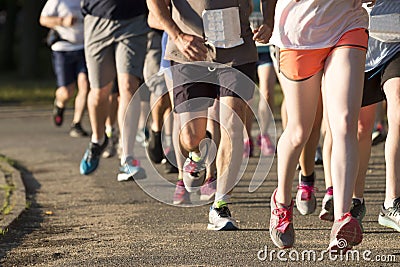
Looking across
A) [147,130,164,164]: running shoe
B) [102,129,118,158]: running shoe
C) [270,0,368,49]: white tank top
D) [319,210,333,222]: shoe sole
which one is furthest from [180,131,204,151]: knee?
[102,129,118,158]: running shoe

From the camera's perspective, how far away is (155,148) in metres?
10.9

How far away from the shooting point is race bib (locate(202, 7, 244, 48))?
24.7ft

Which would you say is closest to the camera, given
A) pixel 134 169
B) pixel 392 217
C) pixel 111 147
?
pixel 392 217

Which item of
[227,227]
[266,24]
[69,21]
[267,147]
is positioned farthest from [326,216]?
[69,21]

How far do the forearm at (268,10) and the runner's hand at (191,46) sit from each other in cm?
48

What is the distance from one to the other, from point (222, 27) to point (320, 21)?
1.38 metres

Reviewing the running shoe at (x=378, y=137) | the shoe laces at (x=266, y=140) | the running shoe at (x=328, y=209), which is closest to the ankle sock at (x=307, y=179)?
the running shoe at (x=328, y=209)

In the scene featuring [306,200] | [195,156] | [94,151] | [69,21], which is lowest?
[94,151]

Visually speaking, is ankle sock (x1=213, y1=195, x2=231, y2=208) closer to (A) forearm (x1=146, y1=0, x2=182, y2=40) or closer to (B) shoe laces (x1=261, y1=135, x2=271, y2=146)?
(A) forearm (x1=146, y1=0, x2=182, y2=40)

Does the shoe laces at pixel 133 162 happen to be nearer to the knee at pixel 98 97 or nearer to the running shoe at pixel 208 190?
the knee at pixel 98 97

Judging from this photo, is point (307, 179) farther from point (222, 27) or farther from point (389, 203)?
point (222, 27)

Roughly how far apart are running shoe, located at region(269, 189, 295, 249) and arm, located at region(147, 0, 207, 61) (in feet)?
4.58

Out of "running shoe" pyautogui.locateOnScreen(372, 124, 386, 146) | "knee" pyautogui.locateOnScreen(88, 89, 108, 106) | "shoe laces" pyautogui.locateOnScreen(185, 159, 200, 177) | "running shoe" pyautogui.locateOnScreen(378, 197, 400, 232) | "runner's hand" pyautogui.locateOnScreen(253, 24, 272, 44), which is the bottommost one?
"running shoe" pyautogui.locateOnScreen(372, 124, 386, 146)

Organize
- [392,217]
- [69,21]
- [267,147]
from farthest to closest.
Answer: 1. [69,21]
2. [267,147]
3. [392,217]
